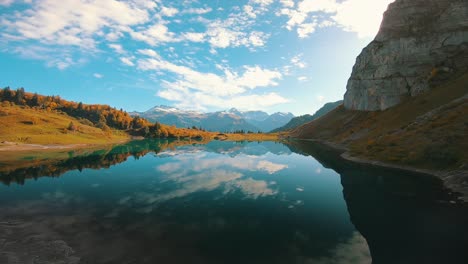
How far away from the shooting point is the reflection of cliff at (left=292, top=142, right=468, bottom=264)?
72.5ft

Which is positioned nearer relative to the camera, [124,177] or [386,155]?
[124,177]

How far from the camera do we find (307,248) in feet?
77.5

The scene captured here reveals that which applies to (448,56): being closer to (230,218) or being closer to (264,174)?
(264,174)

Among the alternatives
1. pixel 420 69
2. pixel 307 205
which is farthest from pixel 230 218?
pixel 420 69

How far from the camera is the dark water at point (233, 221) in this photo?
21734 millimetres

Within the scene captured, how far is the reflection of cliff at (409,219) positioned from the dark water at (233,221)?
0.12 metres

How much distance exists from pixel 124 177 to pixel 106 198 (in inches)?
846

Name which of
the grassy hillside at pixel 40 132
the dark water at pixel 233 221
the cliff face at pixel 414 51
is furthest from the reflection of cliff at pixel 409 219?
the grassy hillside at pixel 40 132

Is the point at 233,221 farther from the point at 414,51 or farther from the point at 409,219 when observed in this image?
the point at 414,51

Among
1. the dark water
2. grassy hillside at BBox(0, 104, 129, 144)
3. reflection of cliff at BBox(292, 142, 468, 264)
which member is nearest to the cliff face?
reflection of cliff at BBox(292, 142, 468, 264)

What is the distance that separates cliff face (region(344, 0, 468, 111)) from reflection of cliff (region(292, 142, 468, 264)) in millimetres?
119957

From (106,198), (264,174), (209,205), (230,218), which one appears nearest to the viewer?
(230,218)

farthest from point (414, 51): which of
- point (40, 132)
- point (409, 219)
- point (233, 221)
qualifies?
point (40, 132)

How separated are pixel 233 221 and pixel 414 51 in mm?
179109
